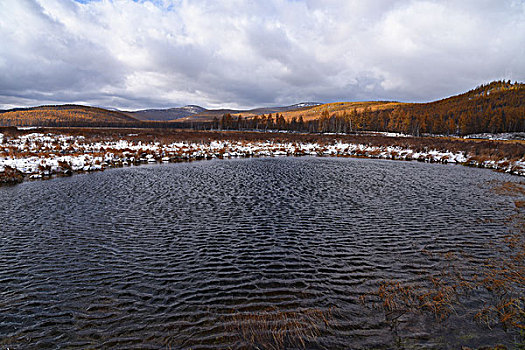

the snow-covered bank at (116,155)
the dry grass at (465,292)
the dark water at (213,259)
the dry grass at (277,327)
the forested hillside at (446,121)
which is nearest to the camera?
the dry grass at (277,327)

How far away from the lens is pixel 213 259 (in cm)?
891

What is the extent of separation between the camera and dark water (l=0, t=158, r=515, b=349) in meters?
5.68

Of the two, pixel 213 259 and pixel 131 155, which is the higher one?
pixel 131 155

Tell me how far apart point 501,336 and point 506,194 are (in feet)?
58.1

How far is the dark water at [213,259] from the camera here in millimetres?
5676

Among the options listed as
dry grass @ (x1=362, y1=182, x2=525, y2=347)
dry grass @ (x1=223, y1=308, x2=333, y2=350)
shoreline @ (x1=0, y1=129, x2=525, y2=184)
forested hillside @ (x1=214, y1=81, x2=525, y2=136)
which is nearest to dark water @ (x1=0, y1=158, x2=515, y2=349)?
dry grass @ (x1=223, y1=308, x2=333, y2=350)

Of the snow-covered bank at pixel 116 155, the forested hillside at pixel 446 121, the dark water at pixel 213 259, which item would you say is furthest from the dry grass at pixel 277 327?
the forested hillside at pixel 446 121

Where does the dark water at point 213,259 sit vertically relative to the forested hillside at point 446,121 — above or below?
below

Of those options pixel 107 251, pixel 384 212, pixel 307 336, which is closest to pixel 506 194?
pixel 384 212

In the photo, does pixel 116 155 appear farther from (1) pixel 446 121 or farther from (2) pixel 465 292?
(1) pixel 446 121

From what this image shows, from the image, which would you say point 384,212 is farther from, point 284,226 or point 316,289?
point 316,289

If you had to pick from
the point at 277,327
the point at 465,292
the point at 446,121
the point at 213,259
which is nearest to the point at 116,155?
the point at 213,259

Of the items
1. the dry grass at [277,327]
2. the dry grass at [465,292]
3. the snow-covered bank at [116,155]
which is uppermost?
the snow-covered bank at [116,155]

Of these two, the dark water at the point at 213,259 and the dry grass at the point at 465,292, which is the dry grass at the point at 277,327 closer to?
the dark water at the point at 213,259
